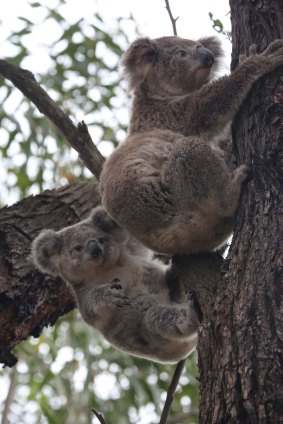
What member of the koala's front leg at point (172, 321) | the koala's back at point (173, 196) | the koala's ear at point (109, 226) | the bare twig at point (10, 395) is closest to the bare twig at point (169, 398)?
the koala's front leg at point (172, 321)

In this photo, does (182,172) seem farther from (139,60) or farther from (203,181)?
(139,60)

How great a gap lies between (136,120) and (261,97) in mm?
1325

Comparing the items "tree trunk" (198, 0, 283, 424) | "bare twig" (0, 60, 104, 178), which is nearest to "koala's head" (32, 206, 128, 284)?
"bare twig" (0, 60, 104, 178)

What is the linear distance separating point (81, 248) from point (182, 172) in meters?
1.13

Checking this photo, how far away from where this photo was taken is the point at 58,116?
3.85 metres

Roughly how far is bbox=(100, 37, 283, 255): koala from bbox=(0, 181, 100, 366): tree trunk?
90 centimetres

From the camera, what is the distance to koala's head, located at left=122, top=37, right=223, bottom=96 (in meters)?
4.31

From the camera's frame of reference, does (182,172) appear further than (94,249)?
No

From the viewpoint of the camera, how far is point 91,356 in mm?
5723

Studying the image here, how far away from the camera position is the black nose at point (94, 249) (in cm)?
373

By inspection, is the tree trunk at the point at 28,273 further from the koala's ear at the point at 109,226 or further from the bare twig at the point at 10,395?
the bare twig at the point at 10,395

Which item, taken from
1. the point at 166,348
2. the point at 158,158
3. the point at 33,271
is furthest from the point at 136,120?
the point at 166,348

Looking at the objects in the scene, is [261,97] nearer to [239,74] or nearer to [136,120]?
[239,74]

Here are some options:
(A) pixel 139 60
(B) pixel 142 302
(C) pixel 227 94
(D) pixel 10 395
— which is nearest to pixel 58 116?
(A) pixel 139 60
